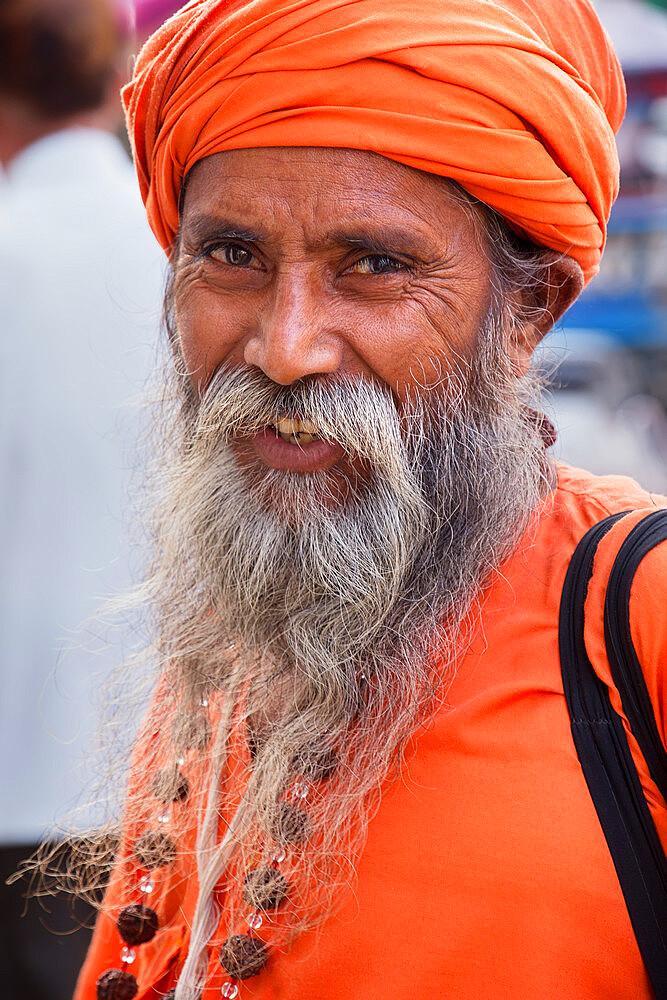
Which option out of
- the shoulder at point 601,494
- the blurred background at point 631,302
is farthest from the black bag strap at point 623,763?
the blurred background at point 631,302

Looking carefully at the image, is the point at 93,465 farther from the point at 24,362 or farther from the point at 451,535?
the point at 451,535

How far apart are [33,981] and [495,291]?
2.11 meters

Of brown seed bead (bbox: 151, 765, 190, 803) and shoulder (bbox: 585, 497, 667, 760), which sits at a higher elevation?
shoulder (bbox: 585, 497, 667, 760)

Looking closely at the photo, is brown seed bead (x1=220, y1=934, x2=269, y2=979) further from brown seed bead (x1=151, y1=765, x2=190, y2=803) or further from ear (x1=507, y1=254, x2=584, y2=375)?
ear (x1=507, y1=254, x2=584, y2=375)

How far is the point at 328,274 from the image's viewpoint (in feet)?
5.30

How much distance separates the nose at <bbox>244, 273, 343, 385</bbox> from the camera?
1567 mm

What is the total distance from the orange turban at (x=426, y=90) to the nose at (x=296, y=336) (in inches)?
8.6

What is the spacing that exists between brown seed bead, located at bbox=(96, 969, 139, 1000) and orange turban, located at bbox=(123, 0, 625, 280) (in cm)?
134

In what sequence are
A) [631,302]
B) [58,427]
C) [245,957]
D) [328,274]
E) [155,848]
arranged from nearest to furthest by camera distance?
[245,957], [328,274], [155,848], [58,427], [631,302]

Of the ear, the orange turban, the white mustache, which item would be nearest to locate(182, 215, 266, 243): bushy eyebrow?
the orange turban

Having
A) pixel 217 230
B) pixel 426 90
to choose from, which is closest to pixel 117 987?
pixel 217 230

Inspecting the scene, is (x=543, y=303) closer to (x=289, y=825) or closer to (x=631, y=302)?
(x=289, y=825)

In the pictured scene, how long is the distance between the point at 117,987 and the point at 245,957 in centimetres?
33

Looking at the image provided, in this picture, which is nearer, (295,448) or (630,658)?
(630,658)
